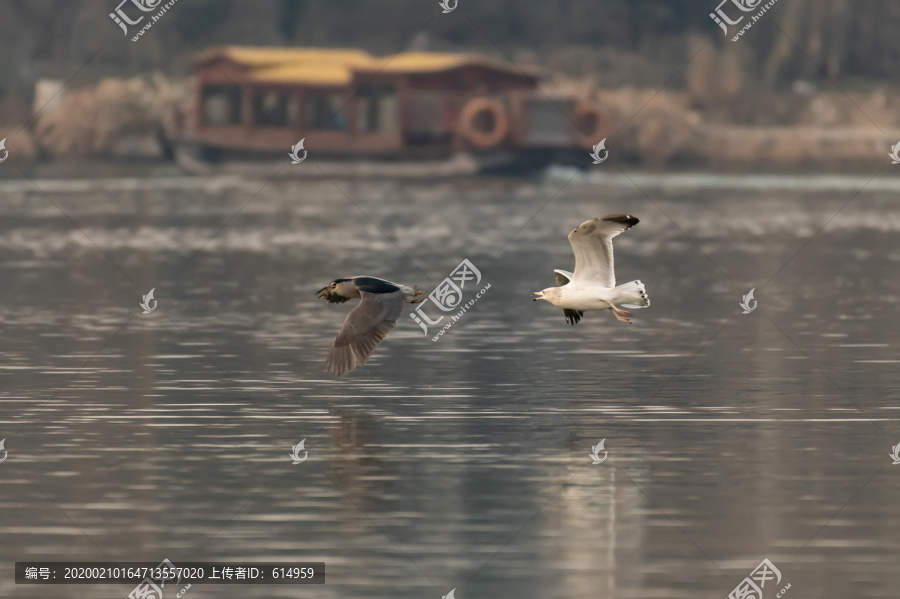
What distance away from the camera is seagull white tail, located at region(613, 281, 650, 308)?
15992 millimetres

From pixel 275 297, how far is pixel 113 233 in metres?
13.7

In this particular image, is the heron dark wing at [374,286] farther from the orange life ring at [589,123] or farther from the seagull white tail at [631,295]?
the orange life ring at [589,123]

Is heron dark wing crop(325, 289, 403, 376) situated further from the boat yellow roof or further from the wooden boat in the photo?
the boat yellow roof

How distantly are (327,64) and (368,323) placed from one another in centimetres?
5778

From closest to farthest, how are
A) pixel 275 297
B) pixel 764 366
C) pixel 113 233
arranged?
pixel 764 366
pixel 275 297
pixel 113 233

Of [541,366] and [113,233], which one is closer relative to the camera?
[541,366]

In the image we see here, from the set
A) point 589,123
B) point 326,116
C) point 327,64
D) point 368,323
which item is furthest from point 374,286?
point 326,116

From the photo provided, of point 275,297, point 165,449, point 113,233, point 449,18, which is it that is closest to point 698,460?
point 165,449

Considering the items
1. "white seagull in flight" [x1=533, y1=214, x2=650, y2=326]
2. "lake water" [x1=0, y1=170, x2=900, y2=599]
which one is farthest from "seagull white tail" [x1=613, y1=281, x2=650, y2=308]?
"lake water" [x1=0, y1=170, x2=900, y2=599]

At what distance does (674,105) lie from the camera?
75.5 m

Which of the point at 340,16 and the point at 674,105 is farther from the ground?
the point at 340,16

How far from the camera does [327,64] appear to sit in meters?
74.0

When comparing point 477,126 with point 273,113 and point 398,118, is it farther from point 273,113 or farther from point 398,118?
point 273,113

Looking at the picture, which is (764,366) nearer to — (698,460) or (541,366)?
(541,366)
